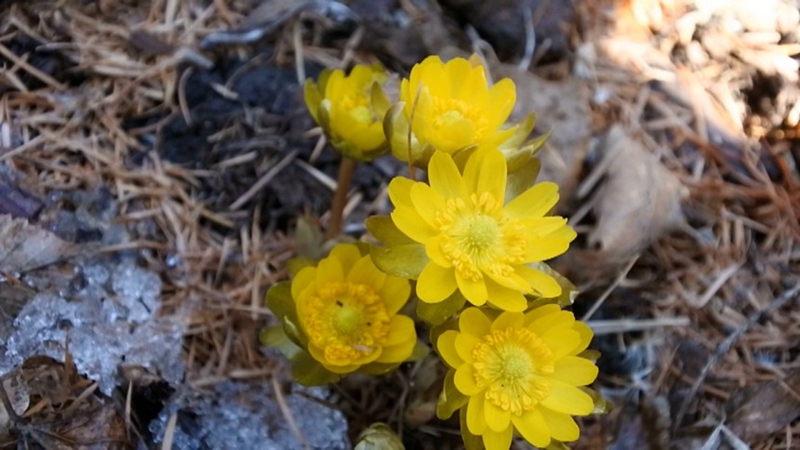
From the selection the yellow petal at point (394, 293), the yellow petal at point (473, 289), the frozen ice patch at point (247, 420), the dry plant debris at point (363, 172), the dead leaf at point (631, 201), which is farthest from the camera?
the dead leaf at point (631, 201)

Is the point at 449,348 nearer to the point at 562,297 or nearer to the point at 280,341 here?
the point at 562,297

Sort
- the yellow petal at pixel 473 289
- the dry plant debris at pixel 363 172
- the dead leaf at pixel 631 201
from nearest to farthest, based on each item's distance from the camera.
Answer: the yellow petal at pixel 473 289 → the dry plant debris at pixel 363 172 → the dead leaf at pixel 631 201

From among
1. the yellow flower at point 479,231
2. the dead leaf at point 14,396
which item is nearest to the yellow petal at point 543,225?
the yellow flower at point 479,231

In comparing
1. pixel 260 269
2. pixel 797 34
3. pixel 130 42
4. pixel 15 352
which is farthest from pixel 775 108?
pixel 15 352

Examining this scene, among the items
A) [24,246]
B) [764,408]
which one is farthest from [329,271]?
[764,408]

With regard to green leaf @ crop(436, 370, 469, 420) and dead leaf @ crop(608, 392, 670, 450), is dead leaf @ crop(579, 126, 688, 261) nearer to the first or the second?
dead leaf @ crop(608, 392, 670, 450)

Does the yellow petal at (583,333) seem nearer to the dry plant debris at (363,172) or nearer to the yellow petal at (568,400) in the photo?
the yellow petal at (568,400)
